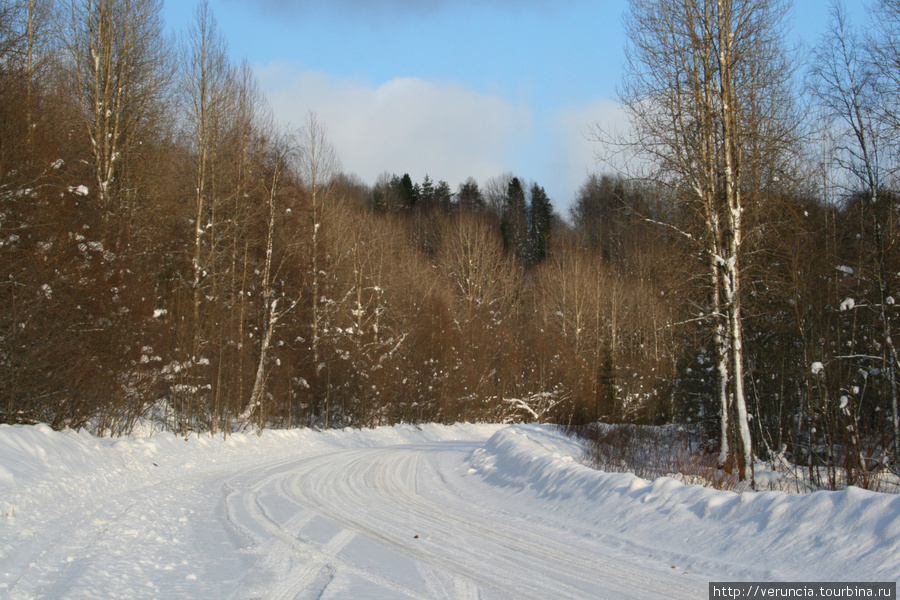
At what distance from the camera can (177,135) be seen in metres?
25.9

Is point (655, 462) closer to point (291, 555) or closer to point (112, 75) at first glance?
point (291, 555)

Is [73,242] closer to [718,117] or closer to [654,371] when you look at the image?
[718,117]

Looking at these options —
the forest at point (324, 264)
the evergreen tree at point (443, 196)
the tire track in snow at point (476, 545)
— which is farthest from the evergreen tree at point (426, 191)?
the tire track in snow at point (476, 545)

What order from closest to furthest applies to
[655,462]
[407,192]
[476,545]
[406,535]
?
[476,545] → [406,535] → [655,462] → [407,192]

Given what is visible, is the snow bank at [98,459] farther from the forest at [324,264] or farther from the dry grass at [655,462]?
the dry grass at [655,462]

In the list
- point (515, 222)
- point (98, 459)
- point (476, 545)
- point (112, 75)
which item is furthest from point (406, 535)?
point (515, 222)

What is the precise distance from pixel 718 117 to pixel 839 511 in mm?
10421

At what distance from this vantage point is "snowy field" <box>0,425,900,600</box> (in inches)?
199

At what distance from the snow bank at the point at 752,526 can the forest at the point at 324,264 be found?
243cm

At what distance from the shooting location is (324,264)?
27969 millimetres

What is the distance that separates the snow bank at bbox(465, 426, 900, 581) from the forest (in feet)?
7.98

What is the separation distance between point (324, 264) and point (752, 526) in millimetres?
23885

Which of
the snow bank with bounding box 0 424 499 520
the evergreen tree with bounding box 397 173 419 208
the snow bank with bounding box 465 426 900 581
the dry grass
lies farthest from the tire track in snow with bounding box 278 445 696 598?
the evergreen tree with bounding box 397 173 419 208

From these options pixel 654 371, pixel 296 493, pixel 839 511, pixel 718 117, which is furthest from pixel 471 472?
pixel 654 371
